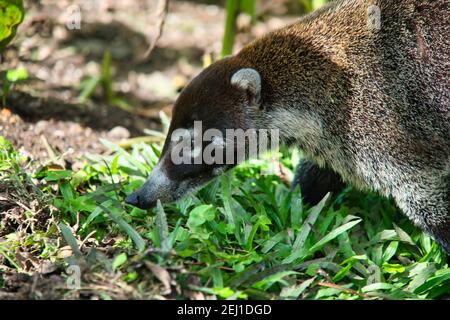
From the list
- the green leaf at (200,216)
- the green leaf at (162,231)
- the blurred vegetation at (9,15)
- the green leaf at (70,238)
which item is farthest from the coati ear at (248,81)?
the blurred vegetation at (9,15)

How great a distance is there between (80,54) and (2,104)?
2730 mm

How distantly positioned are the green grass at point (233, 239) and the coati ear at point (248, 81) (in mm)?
881

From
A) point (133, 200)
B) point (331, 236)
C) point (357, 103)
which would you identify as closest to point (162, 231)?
point (133, 200)

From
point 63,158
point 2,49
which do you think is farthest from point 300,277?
point 2,49

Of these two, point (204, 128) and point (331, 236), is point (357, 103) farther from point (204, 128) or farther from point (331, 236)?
point (204, 128)

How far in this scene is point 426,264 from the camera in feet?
16.9

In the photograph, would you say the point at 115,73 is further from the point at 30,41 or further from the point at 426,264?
the point at 426,264

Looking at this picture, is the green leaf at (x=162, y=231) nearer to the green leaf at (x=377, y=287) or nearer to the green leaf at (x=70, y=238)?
the green leaf at (x=70, y=238)

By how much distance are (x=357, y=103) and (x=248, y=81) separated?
952 millimetres

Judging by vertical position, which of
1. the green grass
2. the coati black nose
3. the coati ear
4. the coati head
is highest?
the coati ear

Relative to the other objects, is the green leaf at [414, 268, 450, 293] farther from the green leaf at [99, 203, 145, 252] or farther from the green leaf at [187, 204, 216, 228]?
the green leaf at [99, 203, 145, 252]

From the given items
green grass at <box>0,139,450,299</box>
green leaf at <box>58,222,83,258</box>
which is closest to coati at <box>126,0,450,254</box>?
green grass at <box>0,139,450,299</box>

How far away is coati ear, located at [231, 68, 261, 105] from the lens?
5.29m

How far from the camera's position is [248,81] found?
5.29m
